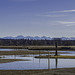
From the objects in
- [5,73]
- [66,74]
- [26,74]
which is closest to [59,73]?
[66,74]

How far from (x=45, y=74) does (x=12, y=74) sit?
5.30 metres

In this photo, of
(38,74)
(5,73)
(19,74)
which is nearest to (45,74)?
(38,74)

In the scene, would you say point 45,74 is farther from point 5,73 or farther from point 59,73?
point 5,73

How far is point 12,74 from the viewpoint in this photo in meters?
39.5

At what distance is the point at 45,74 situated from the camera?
126ft

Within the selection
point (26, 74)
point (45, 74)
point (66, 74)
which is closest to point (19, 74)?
point (26, 74)

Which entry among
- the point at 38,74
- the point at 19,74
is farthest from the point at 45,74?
the point at 19,74

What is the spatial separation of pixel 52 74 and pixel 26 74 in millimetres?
4149

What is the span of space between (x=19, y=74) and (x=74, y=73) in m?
8.67

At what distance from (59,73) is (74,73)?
7.73 ft

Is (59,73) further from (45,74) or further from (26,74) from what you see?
(26,74)

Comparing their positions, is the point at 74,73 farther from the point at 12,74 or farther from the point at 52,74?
the point at 12,74

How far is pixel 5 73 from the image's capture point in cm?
4069

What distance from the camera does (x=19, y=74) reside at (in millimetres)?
39344
